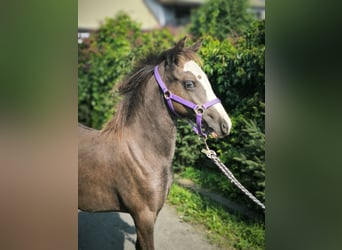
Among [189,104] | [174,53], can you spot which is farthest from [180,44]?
[189,104]

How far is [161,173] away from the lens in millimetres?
2334

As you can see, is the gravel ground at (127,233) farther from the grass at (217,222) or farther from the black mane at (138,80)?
the black mane at (138,80)

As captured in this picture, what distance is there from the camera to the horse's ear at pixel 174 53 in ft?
7.56

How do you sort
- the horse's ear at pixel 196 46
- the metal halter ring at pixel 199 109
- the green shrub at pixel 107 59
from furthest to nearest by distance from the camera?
the green shrub at pixel 107 59, the horse's ear at pixel 196 46, the metal halter ring at pixel 199 109

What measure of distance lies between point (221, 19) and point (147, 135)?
3.25 ft

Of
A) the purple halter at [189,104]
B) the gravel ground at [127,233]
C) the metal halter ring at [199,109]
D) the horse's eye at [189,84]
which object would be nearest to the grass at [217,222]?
the gravel ground at [127,233]

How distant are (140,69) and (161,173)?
2.28 feet

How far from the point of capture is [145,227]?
232 centimetres

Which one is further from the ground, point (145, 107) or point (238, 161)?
point (145, 107)

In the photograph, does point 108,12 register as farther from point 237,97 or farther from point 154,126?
point 237,97

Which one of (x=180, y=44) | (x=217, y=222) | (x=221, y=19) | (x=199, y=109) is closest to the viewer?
(x=199, y=109)
